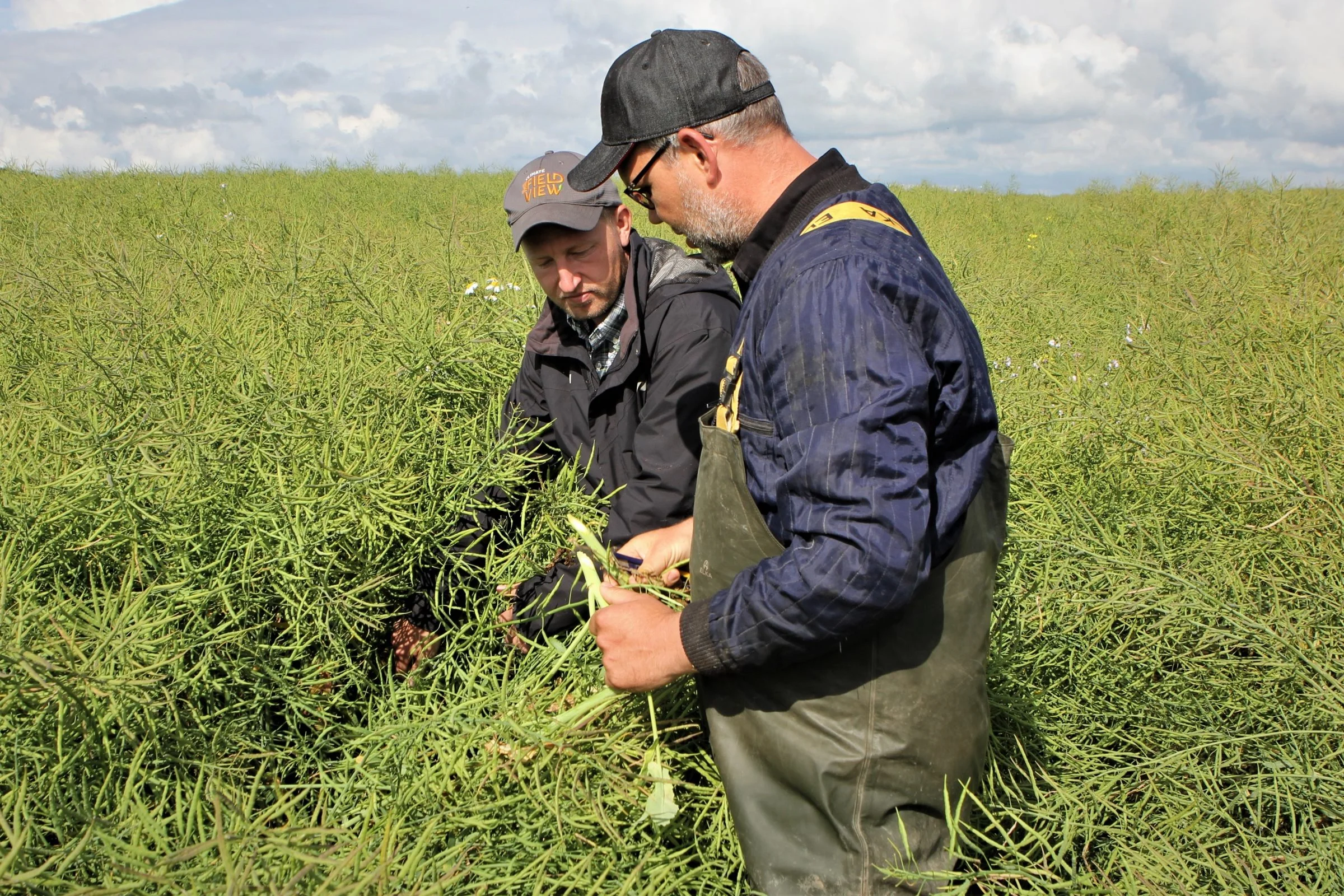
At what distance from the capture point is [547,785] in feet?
4.58

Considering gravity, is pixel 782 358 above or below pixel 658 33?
below

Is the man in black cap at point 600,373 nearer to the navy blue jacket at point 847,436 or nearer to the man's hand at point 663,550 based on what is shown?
the man's hand at point 663,550

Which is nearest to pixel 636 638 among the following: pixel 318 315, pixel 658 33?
pixel 658 33

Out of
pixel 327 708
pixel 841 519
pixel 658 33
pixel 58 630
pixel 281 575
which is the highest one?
pixel 658 33

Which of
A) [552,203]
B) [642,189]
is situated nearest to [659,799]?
[642,189]

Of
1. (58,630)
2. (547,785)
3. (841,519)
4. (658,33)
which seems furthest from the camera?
(658,33)

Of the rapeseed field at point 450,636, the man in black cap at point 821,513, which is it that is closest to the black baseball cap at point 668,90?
the man in black cap at point 821,513

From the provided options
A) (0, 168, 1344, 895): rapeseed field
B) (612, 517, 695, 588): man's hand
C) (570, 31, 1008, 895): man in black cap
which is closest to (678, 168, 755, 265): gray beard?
(570, 31, 1008, 895): man in black cap

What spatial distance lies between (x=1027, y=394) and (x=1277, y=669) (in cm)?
156

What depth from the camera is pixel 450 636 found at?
1976mm

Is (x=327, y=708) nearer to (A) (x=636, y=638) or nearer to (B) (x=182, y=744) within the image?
(B) (x=182, y=744)

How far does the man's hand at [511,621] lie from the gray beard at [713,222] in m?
0.88

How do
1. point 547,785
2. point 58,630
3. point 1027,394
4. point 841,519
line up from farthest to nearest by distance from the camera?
point 1027,394 → point 547,785 → point 58,630 → point 841,519

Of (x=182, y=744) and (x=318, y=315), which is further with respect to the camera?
(x=318, y=315)
